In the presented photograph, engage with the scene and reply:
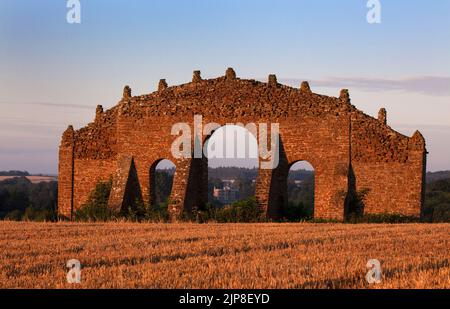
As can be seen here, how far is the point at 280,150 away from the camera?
87.1ft

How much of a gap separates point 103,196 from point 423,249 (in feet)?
56.4

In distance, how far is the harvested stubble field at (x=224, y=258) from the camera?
30.0ft

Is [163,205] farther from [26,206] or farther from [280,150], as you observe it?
[26,206]

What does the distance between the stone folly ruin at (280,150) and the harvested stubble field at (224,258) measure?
742cm

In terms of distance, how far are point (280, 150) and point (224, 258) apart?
15151mm

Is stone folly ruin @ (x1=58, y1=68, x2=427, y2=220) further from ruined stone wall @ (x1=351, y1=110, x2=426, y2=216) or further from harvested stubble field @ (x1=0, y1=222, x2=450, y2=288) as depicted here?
harvested stubble field @ (x1=0, y1=222, x2=450, y2=288)

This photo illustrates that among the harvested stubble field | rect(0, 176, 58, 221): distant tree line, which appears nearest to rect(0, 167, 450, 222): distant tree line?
rect(0, 176, 58, 221): distant tree line

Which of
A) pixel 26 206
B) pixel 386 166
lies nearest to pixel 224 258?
pixel 386 166

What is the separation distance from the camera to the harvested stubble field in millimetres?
9148

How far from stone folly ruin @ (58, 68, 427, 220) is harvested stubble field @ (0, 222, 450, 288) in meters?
7.42

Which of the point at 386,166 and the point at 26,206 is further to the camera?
the point at 26,206

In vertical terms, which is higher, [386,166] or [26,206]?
[386,166]

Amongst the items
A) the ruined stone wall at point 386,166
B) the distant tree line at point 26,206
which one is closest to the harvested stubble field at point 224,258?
the ruined stone wall at point 386,166
